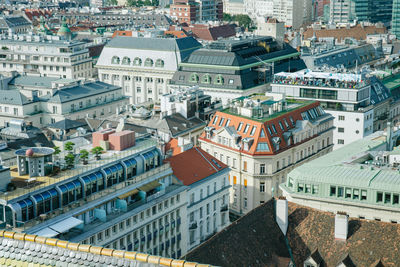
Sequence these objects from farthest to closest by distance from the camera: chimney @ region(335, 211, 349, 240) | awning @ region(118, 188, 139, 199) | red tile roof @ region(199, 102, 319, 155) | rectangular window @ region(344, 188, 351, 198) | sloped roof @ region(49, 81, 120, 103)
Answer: sloped roof @ region(49, 81, 120, 103)
red tile roof @ region(199, 102, 319, 155)
awning @ region(118, 188, 139, 199)
rectangular window @ region(344, 188, 351, 198)
chimney @ region(335, 211, 349, 240)

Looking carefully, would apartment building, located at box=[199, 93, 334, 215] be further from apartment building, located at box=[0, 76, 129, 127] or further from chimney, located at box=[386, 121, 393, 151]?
apartment building, located at box=[0, 76, 129, 127]

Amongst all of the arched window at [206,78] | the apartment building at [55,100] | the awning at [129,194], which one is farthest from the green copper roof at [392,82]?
the awning at [129,194]

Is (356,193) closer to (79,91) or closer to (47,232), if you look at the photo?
(47,232)

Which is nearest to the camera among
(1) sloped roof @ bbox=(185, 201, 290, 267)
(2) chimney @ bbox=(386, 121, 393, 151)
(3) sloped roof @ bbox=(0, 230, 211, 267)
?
(3) sloped roof @ bbox=(0, 230, 211, 267)

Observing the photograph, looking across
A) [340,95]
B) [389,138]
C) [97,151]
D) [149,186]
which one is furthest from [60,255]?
[340,95]

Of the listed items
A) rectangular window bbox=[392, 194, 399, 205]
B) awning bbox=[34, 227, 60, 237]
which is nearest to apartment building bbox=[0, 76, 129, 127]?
awning bbox=[34, 227, 60, 237]
